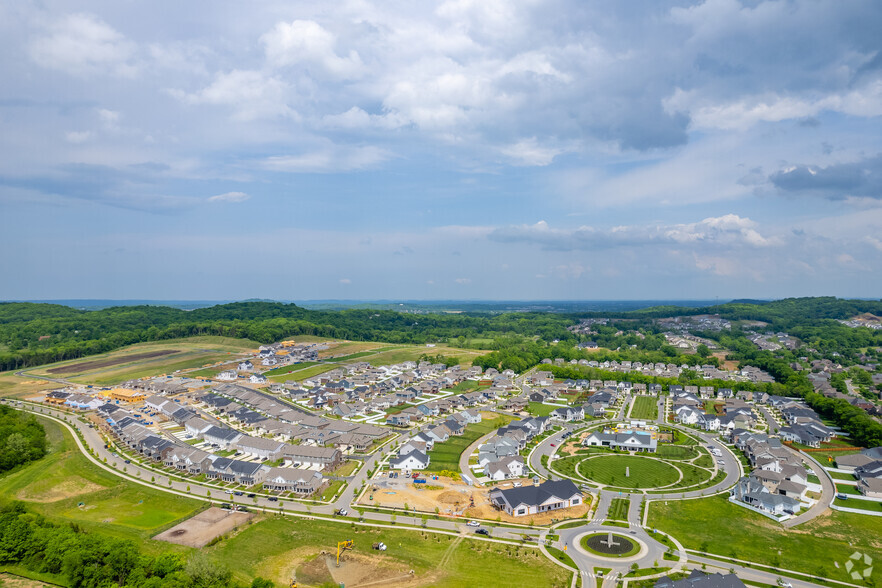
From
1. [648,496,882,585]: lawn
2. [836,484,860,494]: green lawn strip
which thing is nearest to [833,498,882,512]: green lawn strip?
[836,484,860,494]: green lawn strip

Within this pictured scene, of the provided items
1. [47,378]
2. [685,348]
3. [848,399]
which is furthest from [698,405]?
[47,378]

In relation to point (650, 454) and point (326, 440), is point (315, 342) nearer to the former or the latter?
point (326, 440)

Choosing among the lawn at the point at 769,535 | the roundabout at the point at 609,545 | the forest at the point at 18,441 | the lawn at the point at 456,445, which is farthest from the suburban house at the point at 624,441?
the forest at the point at 18,441

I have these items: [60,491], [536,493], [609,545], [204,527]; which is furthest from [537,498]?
[60,491]

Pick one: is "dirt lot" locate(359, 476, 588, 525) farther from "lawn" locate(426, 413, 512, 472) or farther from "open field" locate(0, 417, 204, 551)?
"open field" locate(0, 417, 204, 551)

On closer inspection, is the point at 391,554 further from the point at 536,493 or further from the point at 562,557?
the point at 536,493

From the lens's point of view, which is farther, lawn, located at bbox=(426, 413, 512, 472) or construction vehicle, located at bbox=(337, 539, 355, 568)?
lawn, located at bbox=(426, 413, 512, 472)

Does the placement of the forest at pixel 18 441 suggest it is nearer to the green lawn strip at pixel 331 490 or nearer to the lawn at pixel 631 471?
the green lawn strip at pixel 331 490
